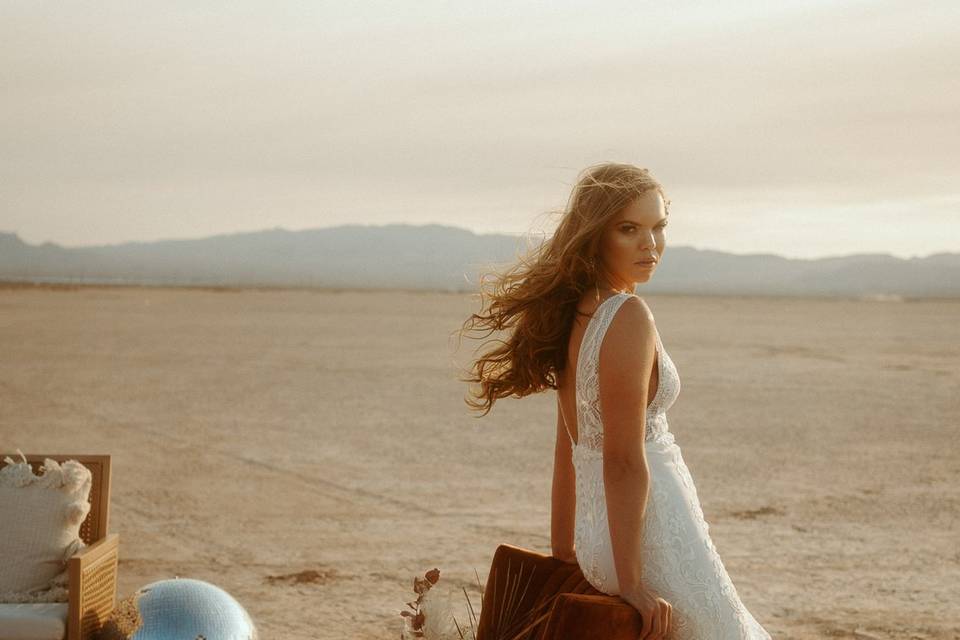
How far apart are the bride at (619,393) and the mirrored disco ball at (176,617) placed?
204cm

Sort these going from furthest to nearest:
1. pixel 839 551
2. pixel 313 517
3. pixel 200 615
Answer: pixel 313 517 < pixel 839 551 < pixel 200 615

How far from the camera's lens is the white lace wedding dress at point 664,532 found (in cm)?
271

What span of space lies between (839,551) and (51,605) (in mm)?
5417

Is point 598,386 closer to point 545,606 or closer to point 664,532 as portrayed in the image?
point 664,532

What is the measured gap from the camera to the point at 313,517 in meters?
8.31

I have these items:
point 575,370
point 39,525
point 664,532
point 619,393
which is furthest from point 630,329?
point 39,525

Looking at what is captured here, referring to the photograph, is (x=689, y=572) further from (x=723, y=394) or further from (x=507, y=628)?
(x=723, y=394)

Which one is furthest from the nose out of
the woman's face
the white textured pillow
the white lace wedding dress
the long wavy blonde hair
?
the white textured pillow

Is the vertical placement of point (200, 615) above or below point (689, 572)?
below

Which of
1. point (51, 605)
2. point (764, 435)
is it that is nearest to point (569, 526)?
point (51, 605)

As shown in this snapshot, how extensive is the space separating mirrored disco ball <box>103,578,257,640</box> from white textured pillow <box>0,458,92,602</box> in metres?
0.41

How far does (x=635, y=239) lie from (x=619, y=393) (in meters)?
0.47

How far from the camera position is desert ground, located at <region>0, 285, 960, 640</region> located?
21.6 ft

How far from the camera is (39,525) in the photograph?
4.64 metres
